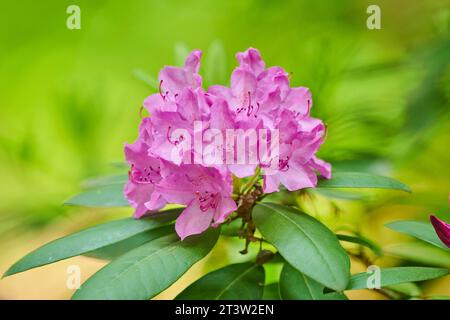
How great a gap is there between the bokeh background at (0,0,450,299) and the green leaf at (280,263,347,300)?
27 cm

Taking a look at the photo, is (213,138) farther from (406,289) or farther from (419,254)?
(419,254)

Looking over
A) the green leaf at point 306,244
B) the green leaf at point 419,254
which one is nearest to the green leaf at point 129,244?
the green leaf at point 306,244

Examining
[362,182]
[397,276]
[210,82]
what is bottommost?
[397,276]

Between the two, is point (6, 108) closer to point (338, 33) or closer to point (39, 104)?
point (39, 104)

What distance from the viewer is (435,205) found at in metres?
1.29

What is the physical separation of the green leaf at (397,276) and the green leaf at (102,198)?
0.39 meters

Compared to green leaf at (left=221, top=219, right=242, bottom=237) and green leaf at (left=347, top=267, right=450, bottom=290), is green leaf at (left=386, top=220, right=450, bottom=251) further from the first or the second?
green leaf at (left=221, top=219, right=242, bottom=237)

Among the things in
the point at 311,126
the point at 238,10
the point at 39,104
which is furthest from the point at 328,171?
the point at 39,104

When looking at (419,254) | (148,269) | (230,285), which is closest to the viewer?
(148,269)

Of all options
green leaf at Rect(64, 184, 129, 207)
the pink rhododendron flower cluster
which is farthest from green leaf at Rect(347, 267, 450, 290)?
green leaf at Rect(64, 184, 129, 207)

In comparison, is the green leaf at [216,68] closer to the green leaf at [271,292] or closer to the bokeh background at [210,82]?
the bokeh background at [210,82]

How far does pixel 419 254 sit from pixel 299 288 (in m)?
0.51

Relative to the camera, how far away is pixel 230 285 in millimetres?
783

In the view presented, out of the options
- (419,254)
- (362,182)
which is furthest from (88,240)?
(419,254)
